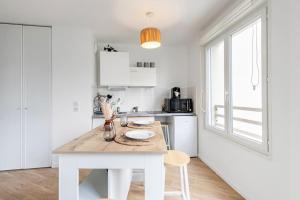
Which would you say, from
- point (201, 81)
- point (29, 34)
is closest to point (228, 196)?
point (201, 81)

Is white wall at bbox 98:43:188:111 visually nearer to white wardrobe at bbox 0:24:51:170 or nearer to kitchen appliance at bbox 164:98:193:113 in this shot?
kitchen appliance at bbox 164:98:193:113

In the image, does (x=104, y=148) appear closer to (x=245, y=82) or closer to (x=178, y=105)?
(x=245, y=82)

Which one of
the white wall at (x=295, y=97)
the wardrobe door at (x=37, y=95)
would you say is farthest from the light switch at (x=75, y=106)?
the white wall at (x=295, y=97)

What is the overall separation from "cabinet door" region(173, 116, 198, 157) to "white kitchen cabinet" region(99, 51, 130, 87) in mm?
1336

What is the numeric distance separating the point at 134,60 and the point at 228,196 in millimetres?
3161

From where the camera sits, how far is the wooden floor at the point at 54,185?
2178 mm

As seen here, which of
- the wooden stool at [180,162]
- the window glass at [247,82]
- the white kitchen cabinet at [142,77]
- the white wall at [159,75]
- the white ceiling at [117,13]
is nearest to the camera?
the wooden stool at [180,162]

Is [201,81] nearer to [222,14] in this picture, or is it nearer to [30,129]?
[222,14]

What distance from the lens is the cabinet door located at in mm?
3551

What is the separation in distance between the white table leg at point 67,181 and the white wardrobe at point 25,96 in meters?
2.21

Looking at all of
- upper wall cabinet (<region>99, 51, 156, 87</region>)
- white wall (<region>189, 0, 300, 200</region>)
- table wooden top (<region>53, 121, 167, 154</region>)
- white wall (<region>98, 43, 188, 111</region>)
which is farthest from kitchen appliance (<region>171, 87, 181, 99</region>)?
table wooden top (<region>53, 121, 167, 154</region>)

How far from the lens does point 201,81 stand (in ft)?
11.1

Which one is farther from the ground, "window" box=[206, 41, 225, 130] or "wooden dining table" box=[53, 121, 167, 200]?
"window" box=[206, 41, 225, 130]

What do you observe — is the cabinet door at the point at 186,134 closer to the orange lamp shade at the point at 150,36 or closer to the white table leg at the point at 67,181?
the orange lamp shade at the point at 150,36
